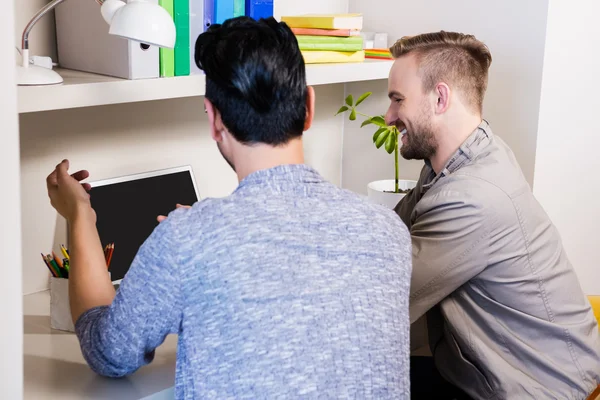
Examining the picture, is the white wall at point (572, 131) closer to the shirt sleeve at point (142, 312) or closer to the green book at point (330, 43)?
the green book at point (330, 43)

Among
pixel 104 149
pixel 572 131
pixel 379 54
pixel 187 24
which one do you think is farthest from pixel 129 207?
pixel 572 131

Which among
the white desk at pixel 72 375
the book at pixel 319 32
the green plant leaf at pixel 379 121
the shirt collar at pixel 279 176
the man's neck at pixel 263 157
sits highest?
the book at pixel 319 32

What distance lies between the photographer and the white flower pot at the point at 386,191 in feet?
7.28

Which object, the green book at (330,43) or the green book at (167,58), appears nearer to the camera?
the green book at (167,58)

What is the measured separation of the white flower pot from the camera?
222cm

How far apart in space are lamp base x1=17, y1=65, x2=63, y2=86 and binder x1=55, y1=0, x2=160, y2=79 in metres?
0.15

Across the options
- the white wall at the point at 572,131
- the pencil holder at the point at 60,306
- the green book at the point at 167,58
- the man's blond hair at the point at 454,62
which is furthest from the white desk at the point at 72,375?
the white wall at the point at 572,131

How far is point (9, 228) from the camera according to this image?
97 cm

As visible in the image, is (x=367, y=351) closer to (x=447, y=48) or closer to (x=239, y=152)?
(x=239, y=152)

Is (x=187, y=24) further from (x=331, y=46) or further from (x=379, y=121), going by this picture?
(x=379, y=121)

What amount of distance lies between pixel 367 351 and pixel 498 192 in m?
0.62

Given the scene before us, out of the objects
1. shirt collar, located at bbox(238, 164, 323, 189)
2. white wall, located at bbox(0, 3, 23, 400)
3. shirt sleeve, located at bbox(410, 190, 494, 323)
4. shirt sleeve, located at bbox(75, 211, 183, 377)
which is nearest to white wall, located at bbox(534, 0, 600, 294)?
shirt sleeve, located at bbox(410, 190, 494, 323)

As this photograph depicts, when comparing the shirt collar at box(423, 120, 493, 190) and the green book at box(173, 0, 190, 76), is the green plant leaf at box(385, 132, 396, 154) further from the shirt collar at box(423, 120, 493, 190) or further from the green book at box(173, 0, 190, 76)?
the green book at box(173, 0, 190, 76)

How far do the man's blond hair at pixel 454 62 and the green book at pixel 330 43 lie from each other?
11.4 inches
